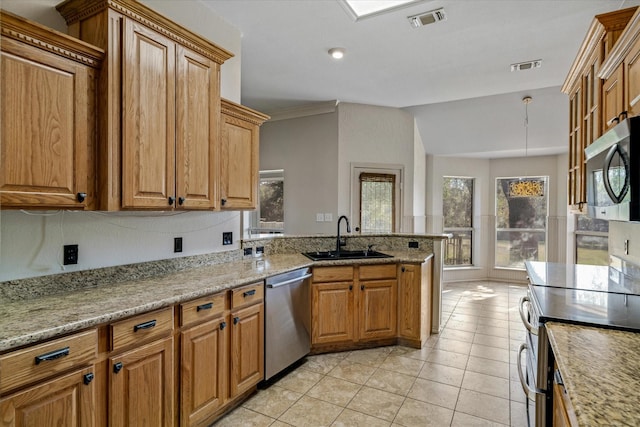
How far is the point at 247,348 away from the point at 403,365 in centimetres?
145

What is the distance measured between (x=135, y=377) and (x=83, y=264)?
0.73 meters

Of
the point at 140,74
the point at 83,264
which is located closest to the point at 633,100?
the point at 140,74

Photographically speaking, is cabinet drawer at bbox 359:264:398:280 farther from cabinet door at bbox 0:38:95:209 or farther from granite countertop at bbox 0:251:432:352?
cabinet door at bbox 0:38:95:209

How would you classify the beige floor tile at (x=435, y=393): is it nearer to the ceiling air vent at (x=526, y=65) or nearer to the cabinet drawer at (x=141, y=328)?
the cabinet drawer at (x=141, y=328)

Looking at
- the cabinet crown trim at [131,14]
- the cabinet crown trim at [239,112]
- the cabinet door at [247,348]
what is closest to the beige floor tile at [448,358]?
the cabinet door at [247,348]

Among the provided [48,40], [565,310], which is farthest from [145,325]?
[565,310]

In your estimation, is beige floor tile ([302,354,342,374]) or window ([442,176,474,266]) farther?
window ([442,176,474,266])

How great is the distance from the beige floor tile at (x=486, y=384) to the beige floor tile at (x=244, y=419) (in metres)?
1.54

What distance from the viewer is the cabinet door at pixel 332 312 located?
10.2 ft

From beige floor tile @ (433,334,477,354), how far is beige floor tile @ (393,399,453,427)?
1097 millimetres

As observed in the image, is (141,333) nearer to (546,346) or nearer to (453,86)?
(546,346)

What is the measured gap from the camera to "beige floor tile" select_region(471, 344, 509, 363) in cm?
318

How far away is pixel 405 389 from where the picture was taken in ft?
8.46

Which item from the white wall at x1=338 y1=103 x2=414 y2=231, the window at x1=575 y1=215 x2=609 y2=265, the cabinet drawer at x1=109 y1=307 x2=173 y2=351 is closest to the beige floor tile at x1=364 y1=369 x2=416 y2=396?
the cabinet drawer at x1=109 y1=307 x2=173 y2=351
